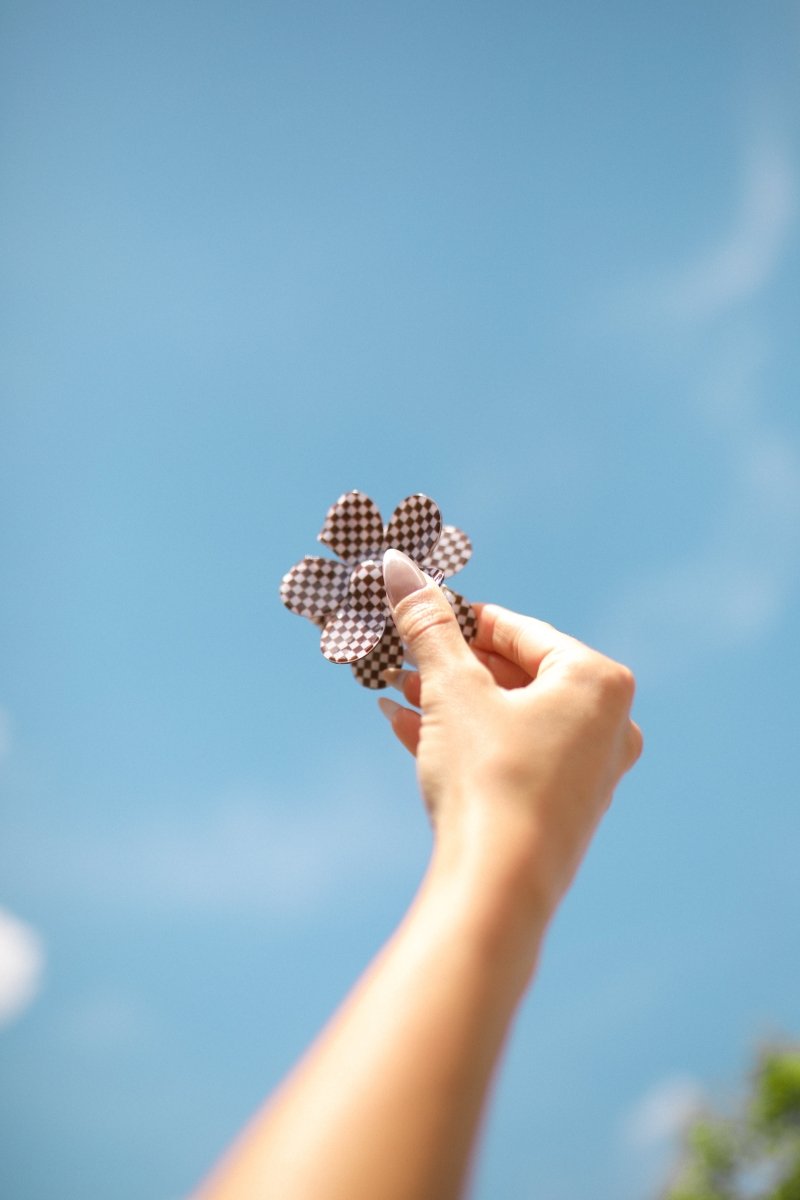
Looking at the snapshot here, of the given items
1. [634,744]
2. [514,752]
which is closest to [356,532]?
[634,744]

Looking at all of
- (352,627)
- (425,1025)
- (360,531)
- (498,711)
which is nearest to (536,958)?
(425,1025)

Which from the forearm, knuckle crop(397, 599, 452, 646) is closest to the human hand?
knuckle crop(397, 599, 452, 646)

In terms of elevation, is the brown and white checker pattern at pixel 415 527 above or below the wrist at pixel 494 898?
above

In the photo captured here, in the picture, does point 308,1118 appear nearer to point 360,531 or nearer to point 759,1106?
point 360,531

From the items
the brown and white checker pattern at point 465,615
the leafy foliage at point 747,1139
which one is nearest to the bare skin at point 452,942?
the brown and white checker pattern at point 465,615

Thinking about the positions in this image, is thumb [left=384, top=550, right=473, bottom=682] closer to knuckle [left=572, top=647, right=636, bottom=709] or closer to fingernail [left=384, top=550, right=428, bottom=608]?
fingernail [left=384, top=550, right=428, bottom=608]

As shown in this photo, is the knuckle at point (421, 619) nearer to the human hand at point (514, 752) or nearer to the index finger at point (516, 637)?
the human hand at point (514, 752)
